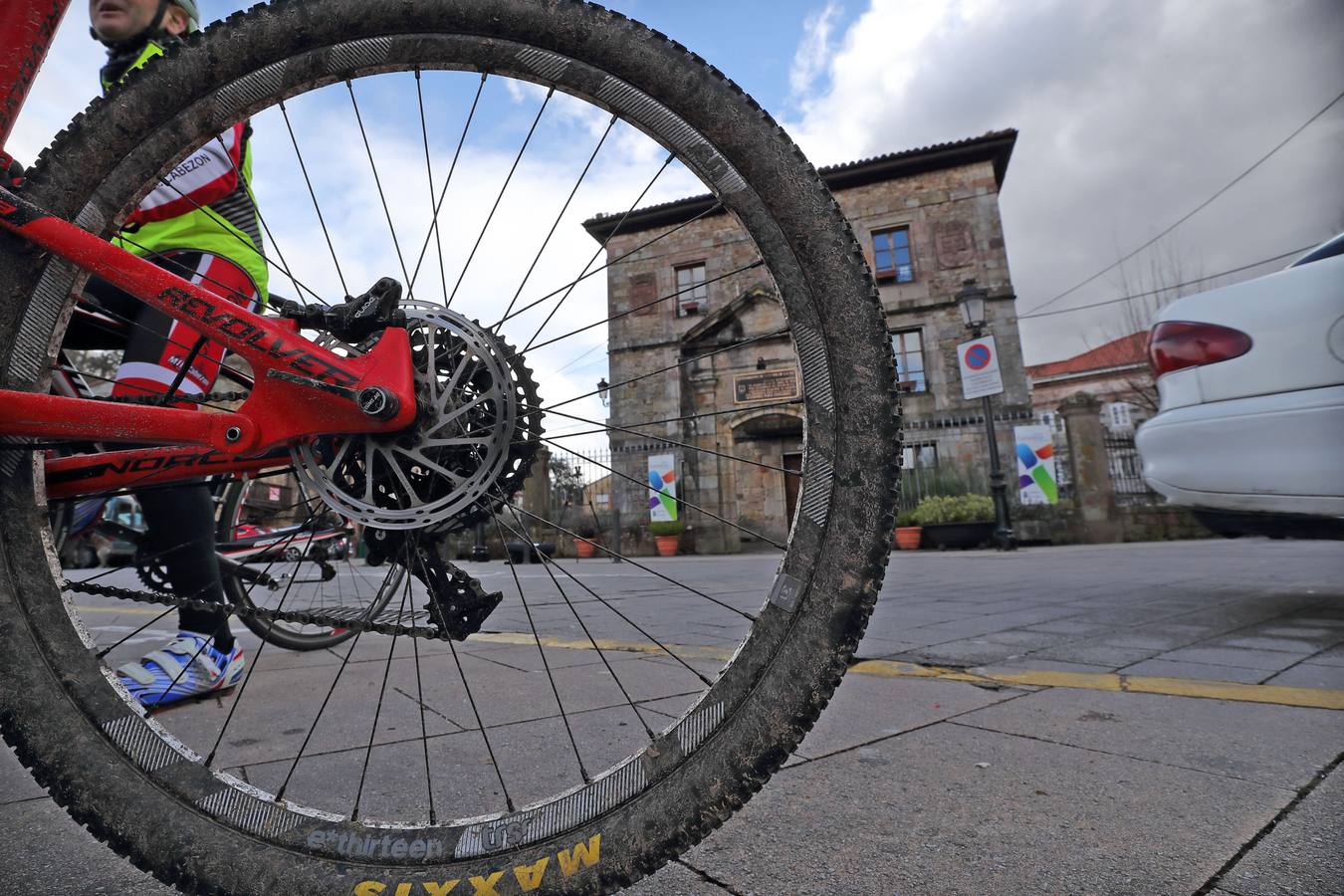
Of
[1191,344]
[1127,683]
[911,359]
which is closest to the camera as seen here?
[1127,683]

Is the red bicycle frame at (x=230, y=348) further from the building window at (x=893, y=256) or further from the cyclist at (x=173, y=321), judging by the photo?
the building window at (x=893, y=256)

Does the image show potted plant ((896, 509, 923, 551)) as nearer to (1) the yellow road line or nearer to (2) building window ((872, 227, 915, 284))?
(2) building window ((872, 227, 915, 284))

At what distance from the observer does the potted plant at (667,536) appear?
53.7 feet

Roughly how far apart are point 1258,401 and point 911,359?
16.4 metres

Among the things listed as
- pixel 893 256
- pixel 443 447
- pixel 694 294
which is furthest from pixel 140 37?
pixel 893 256

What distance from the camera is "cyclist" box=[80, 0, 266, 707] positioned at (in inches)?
69.0

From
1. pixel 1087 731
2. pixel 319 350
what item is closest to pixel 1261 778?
pixel 1087 731

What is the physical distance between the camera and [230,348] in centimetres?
116

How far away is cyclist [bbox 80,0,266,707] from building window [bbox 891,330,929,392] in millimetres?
17348

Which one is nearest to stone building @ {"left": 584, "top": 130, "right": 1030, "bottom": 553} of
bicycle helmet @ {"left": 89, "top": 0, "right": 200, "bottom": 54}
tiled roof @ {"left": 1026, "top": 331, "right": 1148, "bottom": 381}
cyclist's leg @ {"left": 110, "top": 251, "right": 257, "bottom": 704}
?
cyclist's leg @ {"left": 110, "top": 251, "right": 257, "bottom": 704}

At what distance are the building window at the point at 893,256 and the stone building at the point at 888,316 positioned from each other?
35mm

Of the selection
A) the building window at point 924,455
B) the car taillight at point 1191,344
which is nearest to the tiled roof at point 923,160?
the building window at point 924,455

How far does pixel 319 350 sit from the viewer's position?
1150 millimetres

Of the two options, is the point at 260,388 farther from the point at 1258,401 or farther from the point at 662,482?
the point at 662,482
